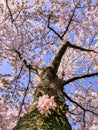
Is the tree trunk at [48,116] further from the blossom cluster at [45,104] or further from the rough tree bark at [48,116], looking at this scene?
the blossom cluster at [45,104]

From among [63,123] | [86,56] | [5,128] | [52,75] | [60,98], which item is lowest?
[5,128]

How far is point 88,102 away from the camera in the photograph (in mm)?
13125

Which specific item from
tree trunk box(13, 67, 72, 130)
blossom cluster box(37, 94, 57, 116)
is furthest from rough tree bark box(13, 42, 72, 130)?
blossom cluster box(37, 94, 57, 116)

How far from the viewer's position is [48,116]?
4898 millimetres

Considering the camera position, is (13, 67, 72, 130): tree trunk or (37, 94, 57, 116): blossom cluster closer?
(37, 94, 57, 116): blossom cluster

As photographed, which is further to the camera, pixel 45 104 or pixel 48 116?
pixel 48 116

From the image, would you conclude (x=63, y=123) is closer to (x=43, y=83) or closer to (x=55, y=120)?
(x=55, y=120)

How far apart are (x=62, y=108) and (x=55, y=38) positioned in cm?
789

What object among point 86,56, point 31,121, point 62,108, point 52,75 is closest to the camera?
point 31,121

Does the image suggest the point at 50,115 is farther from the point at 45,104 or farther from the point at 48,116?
the point at 45,104

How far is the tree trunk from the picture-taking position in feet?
15.4

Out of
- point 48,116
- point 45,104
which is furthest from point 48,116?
point 45,104

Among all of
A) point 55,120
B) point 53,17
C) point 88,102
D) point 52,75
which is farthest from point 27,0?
point 55,120

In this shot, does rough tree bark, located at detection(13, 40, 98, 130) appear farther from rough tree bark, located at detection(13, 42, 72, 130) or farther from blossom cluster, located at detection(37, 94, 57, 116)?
blossom cluster, located at detection(37, 94, 57, 116)
